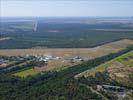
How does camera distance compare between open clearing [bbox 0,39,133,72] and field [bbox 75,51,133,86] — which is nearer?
field [bbox 75,51,133,86]

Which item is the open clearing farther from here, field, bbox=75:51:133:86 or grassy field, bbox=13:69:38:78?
grassy field, bbox=13:69:38:78

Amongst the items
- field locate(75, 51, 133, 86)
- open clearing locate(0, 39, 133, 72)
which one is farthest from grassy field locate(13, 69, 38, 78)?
open clearing locate(0, 39, 133, 72)

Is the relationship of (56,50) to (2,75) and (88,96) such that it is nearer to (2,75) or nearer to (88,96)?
(2,75)

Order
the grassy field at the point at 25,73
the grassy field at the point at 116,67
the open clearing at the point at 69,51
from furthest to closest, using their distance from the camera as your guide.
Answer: the open clearing at the point at 69,51
the grassy field at the point at 25,73
the grassy field at the point at 116,67

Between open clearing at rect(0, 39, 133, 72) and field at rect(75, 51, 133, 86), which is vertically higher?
field at rect(75, 51, 133, 86)

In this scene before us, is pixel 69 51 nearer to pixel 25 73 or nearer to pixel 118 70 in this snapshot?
pixel 25 73

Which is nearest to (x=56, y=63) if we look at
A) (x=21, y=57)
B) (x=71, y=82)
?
(x=21, y=57)

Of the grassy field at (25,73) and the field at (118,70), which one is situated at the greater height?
the field at (118,70)

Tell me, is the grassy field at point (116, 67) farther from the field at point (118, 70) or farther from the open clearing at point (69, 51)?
the open clearing at point (69, 51)

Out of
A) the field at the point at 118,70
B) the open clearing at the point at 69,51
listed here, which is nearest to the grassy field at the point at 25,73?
the field at the point at 118,70

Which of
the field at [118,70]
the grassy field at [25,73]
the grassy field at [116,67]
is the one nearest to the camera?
the field at [118,70]
